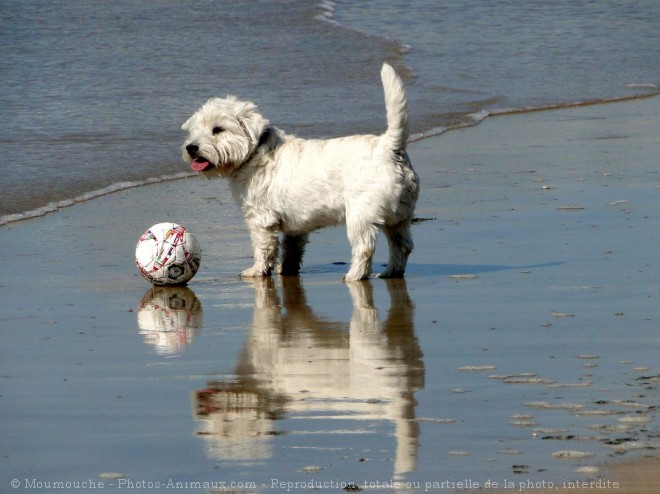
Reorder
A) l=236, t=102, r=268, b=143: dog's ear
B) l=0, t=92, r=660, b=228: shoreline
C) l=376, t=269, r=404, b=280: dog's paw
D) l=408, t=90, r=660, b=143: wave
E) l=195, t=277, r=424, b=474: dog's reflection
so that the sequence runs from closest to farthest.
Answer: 1. l=195, t=277, r=424, b=474: dog's reflection
2. l=376, t=269, r=404, b=280: dog's paw
3. l=236, t=102, r=268, b=143: dog's ear
4. l=0, t=92, r=660, b=228: shoreline
5. l=408, t=90, r=660, b=143: wave

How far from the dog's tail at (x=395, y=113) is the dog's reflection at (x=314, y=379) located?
1110 millimetres

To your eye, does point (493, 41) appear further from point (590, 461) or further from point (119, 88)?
point (590, 461)

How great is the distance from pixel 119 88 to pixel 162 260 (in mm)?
11236

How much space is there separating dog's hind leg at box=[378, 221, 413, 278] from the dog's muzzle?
130 centimetres

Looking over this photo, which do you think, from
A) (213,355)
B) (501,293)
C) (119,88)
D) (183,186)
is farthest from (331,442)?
(119,88)

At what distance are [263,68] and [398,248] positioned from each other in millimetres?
12802

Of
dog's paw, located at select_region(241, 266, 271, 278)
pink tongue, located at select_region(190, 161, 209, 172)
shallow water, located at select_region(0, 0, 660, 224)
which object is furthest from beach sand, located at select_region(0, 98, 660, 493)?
shallow water, located at select_region(0, 0, 660, 224)

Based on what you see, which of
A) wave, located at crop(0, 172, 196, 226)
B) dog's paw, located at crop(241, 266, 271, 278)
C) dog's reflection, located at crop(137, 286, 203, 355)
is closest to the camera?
dog's reflection, located at crop(137, 286, 203, 355)

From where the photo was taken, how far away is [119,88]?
19203 millimetres

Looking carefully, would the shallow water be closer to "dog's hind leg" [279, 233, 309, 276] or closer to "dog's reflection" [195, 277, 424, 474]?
"dog's hind leg" [279, 233, 309, 276]

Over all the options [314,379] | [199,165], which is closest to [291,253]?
[199,165]

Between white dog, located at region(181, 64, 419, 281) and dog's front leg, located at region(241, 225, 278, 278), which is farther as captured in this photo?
dog's front leg, located at region(241, 225, 278, 278)

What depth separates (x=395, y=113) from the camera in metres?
8.40

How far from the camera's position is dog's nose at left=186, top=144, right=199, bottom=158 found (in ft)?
29.5
